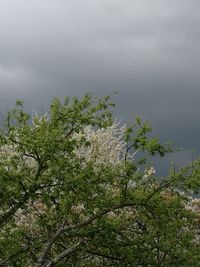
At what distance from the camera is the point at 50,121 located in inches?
827

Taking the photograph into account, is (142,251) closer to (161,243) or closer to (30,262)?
(161,243)

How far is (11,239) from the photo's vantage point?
22.0 m

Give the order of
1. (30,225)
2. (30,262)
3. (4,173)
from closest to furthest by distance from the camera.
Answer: (4,173) < (30,262) < (30,225)

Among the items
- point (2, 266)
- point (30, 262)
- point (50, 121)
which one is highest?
point (50, 121)

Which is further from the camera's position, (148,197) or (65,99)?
(65,99)

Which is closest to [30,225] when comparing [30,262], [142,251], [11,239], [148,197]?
[30,262]

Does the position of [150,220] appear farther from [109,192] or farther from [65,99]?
[65,99]

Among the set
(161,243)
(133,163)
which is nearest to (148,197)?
(133,163)

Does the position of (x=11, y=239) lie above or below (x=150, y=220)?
below

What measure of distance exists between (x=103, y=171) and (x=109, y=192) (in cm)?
72

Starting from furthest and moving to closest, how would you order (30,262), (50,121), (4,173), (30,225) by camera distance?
(30,225)
(30,262)
(50,121)
(4,173)

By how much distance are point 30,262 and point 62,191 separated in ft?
19.2

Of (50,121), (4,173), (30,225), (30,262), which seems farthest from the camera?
(30,225)

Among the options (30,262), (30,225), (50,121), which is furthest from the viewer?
(30,225)
